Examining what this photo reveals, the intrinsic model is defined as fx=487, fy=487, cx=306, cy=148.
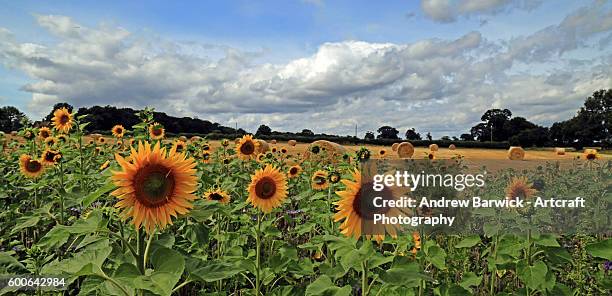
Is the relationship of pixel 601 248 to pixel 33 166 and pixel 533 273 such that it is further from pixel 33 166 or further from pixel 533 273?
pixel 33 166

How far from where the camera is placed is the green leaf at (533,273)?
2848 millimetres

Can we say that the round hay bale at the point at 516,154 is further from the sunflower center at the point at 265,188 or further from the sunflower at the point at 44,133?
the sunflower center at the point at 265,188

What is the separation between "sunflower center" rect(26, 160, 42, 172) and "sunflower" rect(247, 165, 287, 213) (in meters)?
3.37

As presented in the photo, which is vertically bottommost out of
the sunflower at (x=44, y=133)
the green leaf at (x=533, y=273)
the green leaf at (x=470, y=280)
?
the green leaf at (x=470, y=280)

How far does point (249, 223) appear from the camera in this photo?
13.3 ft

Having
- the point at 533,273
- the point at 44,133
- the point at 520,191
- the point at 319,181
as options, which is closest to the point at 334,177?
the point at 319,181

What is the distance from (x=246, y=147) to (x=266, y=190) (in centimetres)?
308

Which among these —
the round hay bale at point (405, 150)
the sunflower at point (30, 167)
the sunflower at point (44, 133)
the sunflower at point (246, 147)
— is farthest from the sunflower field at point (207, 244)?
the round hay bale at point (405, 150)

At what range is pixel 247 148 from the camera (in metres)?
6.69

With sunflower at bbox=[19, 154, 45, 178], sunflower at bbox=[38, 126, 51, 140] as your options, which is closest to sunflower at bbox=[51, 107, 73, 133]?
sunflower at bbox=[38, 126, 51, 140]

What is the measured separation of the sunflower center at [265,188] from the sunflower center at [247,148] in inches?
120

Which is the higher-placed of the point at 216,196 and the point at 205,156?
the point at 205,156

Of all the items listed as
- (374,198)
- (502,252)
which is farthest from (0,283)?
(502,252)

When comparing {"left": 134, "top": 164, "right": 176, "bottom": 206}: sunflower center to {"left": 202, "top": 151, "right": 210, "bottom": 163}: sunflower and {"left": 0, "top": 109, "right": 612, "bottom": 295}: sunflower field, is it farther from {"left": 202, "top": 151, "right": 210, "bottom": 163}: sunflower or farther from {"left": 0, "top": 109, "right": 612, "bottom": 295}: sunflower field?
{"left": 202, "top": 151, "right": 210, "bottom": 163}: sunflower
